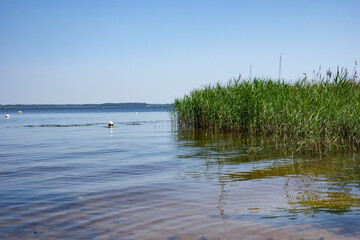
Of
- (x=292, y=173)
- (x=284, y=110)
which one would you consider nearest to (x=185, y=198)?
(x=292, y=173)

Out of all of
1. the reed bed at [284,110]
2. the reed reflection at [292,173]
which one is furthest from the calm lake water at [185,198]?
the reed bed at [284,110]

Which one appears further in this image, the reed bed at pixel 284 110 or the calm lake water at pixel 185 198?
the reed bed at pixel 284 110

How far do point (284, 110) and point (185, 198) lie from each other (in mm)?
7046

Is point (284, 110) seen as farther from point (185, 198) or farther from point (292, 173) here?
point (185, 198)

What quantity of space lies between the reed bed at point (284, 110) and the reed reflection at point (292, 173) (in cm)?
94

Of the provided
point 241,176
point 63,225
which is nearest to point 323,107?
point 241,176

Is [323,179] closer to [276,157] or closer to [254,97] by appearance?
[276,157]

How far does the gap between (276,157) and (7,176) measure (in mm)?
7913

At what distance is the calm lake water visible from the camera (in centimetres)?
466

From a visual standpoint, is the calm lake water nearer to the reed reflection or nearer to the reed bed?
the reed reflection

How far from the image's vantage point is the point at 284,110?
12.1 m

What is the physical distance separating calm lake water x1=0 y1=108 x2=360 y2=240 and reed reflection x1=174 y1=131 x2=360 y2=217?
0.8 inches

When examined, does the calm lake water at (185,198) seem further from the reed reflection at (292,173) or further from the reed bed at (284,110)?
the reed bed at (284,110)

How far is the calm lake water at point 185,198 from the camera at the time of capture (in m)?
4.66
